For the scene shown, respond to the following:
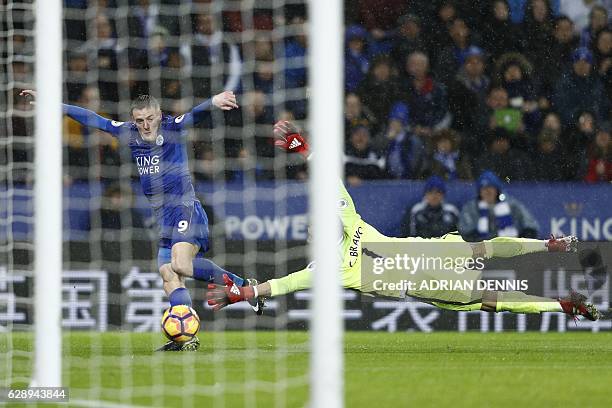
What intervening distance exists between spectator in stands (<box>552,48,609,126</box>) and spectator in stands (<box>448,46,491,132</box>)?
2.45 ft

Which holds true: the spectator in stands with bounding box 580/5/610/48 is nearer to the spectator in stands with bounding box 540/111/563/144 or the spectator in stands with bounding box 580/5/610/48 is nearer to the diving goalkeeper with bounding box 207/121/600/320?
the spectator in stands with bounding box 540/111/563/144

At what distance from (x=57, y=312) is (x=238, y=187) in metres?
5.81

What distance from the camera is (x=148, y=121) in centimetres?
950

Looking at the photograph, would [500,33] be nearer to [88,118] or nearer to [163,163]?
[163,163]

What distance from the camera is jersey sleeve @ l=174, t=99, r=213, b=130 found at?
29.6 ft

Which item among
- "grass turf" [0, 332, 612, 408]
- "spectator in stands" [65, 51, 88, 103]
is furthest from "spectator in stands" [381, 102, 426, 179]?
"spectator in stands" [65, 51, 88, 103]

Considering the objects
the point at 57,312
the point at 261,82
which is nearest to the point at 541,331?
the point at 261,82

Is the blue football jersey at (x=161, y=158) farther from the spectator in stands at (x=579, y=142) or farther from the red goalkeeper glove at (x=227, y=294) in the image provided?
the spectator in stands at (x=579, y=142)

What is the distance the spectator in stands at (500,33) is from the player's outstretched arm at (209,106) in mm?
4836

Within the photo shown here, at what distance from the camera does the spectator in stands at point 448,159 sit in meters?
12.8

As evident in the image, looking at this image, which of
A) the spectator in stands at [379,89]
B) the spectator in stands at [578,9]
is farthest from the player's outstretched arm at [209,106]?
the spectator in stands at [578,9]

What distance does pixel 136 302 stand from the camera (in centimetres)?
1196

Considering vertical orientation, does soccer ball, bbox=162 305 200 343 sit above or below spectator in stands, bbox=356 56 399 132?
below

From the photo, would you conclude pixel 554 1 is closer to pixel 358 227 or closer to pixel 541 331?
pixel 541 331
